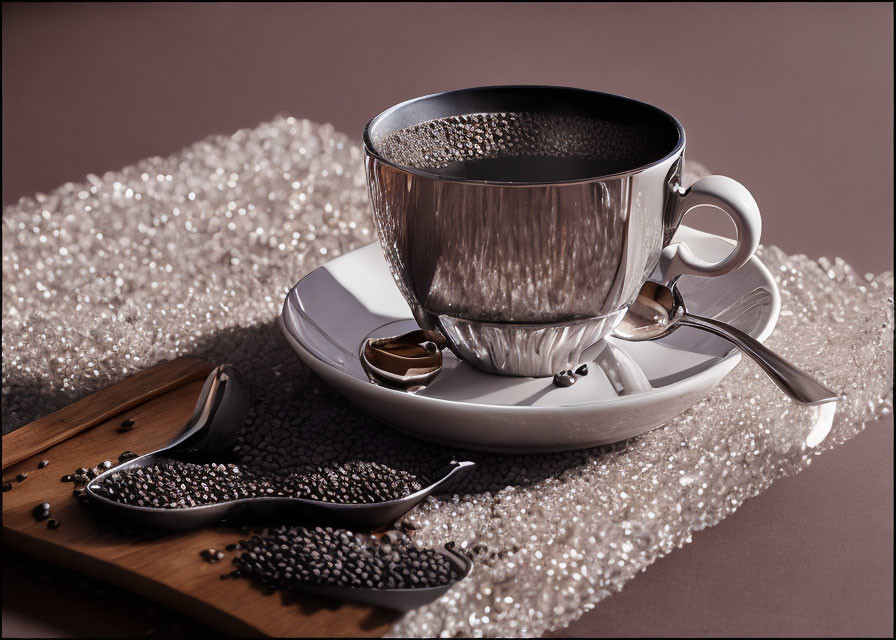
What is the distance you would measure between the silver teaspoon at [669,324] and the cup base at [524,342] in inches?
2.7

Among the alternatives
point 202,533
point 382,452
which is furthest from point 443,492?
point 202,533

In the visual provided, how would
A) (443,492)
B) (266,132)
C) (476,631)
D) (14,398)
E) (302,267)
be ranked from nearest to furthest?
(476,631)
(443,492)
(14,398)
(302,267)
(266,132)

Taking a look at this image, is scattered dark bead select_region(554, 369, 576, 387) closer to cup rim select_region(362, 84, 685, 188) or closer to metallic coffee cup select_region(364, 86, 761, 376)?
metallic coffee cup select_region(364, 86, 761, 376)

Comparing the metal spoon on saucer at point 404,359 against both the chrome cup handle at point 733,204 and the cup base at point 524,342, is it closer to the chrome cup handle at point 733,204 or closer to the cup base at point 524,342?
the cup base at point 524,342

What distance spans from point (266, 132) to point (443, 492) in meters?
0.94

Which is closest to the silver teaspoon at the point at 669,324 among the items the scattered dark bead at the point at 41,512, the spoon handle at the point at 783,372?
the spoon handle at the point at 783,372

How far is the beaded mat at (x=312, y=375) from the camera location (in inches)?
27.9

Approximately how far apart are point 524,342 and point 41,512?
402 millimetres

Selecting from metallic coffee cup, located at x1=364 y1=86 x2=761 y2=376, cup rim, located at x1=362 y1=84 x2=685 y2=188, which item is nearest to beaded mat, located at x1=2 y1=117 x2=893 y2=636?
metallic coffee cup, located at x1=364 y1=86 x2=761 y2=376

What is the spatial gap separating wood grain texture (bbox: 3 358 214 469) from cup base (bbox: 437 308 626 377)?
0.86 ft

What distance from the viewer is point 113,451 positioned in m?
0.81

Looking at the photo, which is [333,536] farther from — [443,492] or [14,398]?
[14,398]

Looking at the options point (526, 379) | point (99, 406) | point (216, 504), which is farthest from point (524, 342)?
point (99, 406)

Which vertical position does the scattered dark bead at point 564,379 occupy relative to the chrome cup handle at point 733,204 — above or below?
below
